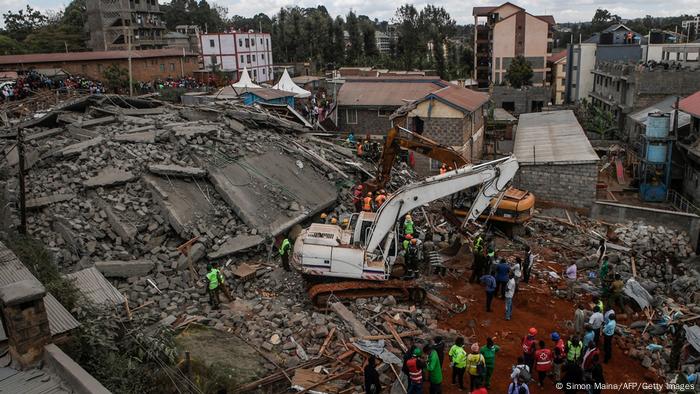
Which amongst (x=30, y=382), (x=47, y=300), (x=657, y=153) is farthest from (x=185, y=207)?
(x=657, y=153)

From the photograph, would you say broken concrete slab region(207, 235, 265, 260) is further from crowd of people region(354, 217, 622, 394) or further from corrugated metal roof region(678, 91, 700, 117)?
corrugated metal roof region(678, 91, 700, 117)

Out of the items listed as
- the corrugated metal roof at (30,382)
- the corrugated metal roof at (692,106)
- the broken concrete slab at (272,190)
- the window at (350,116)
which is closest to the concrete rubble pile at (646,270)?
the corrugated metal roof at (692,106)

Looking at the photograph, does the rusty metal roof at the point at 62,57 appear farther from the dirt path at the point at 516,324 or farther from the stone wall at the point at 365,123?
the dirt path at the point at 516,324

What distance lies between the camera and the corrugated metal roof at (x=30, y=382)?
6.61 meters

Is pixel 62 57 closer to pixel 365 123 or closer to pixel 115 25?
pixel 365 123

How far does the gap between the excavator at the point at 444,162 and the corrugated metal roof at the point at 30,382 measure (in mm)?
11101

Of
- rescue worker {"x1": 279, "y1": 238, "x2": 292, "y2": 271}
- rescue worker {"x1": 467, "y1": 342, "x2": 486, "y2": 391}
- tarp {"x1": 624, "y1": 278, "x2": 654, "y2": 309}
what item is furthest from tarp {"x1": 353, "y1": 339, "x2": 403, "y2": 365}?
tarp {"x1": 624, "y1": 278, "x2": 654, "y2": 309}

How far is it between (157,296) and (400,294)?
6.01 metres

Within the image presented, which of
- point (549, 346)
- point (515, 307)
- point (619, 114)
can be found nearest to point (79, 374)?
point (549, 346)

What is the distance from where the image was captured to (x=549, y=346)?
487 inches

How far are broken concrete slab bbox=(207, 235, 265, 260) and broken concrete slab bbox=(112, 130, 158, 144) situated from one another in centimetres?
570

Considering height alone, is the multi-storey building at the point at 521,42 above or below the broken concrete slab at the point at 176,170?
above

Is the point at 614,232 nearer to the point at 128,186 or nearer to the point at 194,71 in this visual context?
the point at 128,186

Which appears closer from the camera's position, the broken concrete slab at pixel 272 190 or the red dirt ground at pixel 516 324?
the red dirt ground at pixel 516 324
